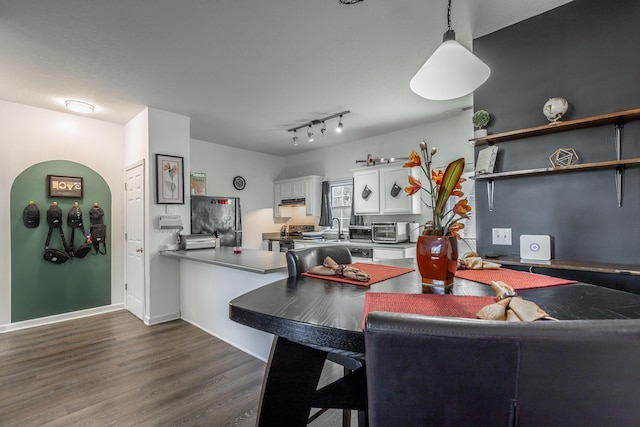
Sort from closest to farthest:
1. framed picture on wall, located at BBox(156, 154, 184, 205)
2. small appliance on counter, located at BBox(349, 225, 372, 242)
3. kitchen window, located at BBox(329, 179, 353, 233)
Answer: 1. framed picture on wall, located at BBox(156, 154, 184, 205)
2. small appliance on counter, located at BBox(349, 225, 372, 242)
3. kitchen window, located at BBox(329, 179, 353, 233)

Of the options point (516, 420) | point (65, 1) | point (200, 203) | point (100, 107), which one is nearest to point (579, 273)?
point (516, 420)

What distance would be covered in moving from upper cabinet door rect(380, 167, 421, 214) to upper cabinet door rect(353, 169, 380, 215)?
3.9 inches

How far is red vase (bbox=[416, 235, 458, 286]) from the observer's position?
43.0 inches

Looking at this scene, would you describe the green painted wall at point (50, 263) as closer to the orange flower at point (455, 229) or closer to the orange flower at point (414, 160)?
the orange flower at point (414, 160)

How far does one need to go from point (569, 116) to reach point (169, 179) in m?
3.97

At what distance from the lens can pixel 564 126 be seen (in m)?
1.99

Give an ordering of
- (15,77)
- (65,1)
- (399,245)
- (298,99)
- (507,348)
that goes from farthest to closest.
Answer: (399,245) < (298,99) < (15,77) < (65,1) < (507,348)

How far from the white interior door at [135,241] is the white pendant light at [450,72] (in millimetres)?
3414

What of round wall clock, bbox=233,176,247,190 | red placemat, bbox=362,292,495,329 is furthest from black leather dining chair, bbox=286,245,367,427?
round wall clock, bbox=233,176,247,190

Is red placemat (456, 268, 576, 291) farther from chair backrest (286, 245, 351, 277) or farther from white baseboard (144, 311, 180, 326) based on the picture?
white baseboard (144, 311, 180, 326)

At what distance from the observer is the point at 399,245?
3965 mm

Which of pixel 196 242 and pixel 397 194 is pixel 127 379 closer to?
pixel 196 242

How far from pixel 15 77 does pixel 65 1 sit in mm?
1573

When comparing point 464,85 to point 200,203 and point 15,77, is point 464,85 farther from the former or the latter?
point 15,77
